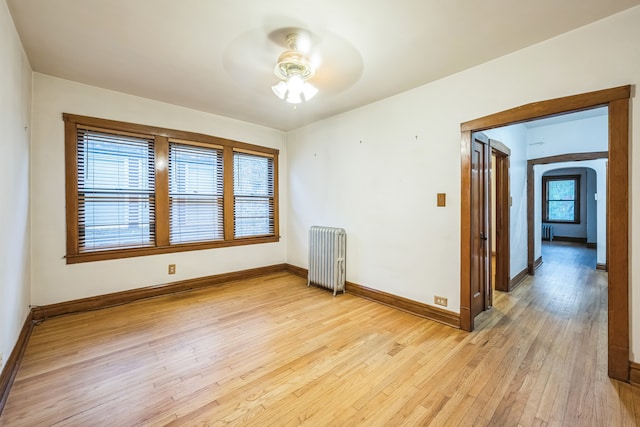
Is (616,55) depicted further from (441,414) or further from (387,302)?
(387,302)

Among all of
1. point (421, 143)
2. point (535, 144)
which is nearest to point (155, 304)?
point (421, 143)

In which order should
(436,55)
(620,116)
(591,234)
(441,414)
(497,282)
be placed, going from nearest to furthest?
(441,414) → (620,116) → (436,55) → (497,282) → (591,234)

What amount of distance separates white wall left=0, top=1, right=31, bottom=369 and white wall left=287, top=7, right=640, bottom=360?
132 inches

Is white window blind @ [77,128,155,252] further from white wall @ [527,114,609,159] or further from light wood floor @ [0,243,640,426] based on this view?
white wall @ [527,114,609,159]

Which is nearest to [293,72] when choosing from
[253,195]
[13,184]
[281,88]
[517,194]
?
[281,88]

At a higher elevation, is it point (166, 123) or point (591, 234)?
point (166, 123)

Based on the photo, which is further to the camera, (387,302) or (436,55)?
(387,302)

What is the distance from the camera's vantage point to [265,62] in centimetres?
256

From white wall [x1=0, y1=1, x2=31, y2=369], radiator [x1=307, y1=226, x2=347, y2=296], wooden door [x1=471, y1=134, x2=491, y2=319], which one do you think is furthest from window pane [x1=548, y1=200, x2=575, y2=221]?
white wall [x1=0, y1=1, x2=31, y2=369]

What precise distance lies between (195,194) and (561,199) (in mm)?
11718

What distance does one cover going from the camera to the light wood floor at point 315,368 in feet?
5.36

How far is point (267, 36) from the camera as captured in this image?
Answer: 2178mm

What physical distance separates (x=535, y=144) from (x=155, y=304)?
22.2 ft

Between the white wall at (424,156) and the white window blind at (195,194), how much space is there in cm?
146
